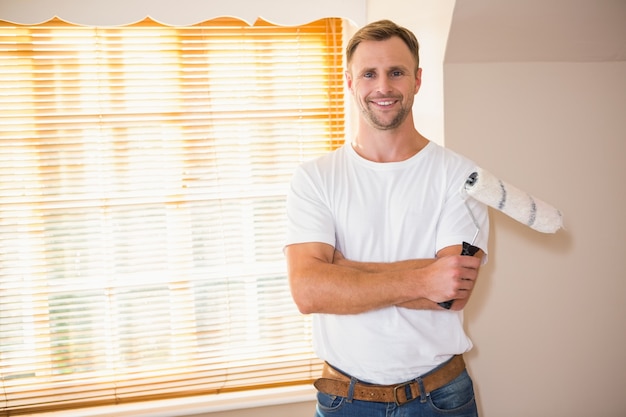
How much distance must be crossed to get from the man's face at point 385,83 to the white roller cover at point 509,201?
30 centimetres

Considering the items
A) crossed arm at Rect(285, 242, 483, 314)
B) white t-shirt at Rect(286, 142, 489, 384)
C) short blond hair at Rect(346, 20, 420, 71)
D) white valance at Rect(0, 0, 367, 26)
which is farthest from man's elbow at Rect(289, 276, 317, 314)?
white valance at Rect(0, 0, 367, 26)

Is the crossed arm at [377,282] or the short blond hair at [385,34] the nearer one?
the crossed arm at [377,282]

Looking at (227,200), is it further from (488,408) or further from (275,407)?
(488,408)

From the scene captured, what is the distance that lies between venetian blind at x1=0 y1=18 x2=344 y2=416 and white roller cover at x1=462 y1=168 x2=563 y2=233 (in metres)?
1.14

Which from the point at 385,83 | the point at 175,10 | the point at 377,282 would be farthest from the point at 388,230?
the point at 175,10

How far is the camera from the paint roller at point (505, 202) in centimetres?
150

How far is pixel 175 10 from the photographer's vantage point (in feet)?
7.66

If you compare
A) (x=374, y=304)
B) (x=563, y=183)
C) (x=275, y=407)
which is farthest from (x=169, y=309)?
(x=563, y=183)

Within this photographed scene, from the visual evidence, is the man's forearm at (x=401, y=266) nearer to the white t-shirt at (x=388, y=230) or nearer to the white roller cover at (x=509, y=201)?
the white t-shirt at (x=388, y=230)

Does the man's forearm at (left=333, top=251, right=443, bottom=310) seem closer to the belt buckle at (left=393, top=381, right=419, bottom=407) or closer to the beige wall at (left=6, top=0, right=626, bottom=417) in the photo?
the belt buckle at (left=393, top=381, right=419, bottom=407)

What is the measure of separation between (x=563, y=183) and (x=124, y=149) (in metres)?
1.70

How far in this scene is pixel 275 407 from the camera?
8.15 feet

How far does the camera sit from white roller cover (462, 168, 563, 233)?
1.50m

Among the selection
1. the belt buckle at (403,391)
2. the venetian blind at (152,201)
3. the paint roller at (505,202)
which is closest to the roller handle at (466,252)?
the paint roller at (505,202)
